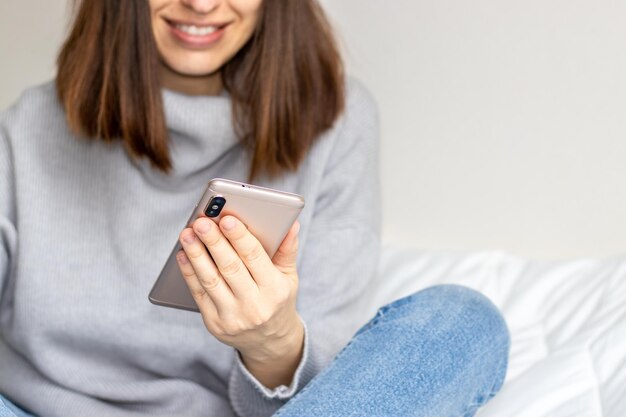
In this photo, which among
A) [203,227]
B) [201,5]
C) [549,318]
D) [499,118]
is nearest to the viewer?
[203,227]

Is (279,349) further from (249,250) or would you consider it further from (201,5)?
(201,5)

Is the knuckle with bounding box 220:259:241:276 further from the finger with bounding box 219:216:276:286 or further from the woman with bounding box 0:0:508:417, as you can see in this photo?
the woman with bounding box 0:0:508:417

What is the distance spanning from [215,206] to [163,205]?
368 mm

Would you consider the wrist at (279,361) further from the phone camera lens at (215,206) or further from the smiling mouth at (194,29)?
the smiling mouth at (194,29)

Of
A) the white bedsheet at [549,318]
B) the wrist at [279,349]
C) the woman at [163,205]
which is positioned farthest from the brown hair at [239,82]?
the white bedsheet at [549,318]

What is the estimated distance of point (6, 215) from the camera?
1151 mm

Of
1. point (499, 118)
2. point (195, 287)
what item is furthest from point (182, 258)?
point (499, 118)

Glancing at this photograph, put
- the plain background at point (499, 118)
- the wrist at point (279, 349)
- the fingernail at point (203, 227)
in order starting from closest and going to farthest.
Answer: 1. the fingernail at point (203, 227)
2. the wrist at point (279, 349)
3. the plain background at point (499, 118)

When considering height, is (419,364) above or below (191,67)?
below

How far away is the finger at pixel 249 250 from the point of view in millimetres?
848

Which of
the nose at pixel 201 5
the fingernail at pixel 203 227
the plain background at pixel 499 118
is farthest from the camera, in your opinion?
the plain background at pixel 499 118

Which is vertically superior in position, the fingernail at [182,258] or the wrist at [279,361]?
the fingernail at [182,258]

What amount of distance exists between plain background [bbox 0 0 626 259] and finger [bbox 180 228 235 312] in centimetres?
84

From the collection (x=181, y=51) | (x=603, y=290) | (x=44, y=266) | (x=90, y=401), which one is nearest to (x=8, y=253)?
(x=44, y=266)
